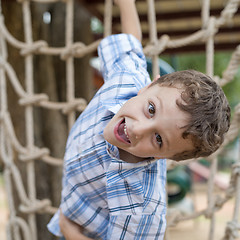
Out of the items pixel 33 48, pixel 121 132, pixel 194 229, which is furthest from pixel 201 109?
pixel 194 229

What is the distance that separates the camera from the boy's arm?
3.25ft

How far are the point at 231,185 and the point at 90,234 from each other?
0.45 meters

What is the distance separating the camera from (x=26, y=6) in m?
1.27

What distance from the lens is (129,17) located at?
39.3 inches

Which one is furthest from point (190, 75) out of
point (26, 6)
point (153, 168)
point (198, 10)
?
point (198, 10)

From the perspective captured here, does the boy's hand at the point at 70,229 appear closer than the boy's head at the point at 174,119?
No

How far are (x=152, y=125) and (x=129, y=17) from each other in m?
0.42

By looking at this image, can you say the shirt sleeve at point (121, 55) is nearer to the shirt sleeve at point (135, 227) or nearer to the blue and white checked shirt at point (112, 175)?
the blue and white checked shirt at point (112, 175)

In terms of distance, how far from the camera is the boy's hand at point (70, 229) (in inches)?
34.5

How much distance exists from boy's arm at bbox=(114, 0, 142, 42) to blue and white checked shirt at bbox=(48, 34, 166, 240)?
5 cm

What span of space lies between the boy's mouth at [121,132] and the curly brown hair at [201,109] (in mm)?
107

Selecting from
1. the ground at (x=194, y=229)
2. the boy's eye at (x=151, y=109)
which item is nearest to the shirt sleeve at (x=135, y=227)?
the boy's eye at (x=151, y=109)

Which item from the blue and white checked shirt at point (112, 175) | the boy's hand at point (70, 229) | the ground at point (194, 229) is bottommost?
the ground at point (194, 229)

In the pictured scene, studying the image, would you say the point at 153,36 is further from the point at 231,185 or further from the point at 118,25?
the point at 118,25
